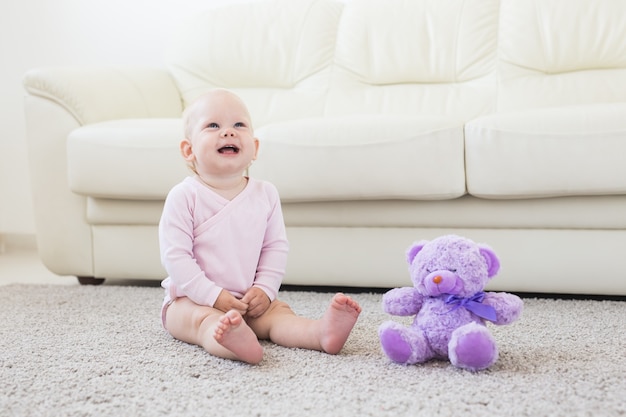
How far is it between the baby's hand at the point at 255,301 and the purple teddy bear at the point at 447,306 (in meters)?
0.28

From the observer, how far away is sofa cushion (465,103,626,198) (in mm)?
1664

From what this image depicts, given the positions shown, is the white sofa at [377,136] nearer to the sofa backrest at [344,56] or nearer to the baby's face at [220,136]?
the sofa backrest at [344,56]

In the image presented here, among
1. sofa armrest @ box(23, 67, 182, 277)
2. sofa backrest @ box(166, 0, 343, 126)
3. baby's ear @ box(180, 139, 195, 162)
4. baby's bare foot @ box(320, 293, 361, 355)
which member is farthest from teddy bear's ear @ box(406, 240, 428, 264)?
sofa backrest @ box(166, 0, 343, 126)

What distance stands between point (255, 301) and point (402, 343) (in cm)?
35

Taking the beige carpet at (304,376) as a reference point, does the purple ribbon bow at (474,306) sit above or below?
above

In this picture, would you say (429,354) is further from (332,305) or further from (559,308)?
(559,308)

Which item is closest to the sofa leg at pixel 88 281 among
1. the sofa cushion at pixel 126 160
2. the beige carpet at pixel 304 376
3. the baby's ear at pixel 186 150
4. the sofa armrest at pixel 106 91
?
the sofa cushion at pixel 126 160

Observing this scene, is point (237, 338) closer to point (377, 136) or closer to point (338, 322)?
point (338, 322)

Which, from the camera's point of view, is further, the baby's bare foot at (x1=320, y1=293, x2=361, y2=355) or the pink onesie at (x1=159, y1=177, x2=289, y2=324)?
the pink onesie at (x1=159, y1=177, x2=289, y2=324)

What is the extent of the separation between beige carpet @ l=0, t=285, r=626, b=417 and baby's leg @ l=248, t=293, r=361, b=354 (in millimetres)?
27

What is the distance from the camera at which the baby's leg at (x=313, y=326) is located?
1.22 m

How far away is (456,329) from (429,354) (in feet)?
0.24

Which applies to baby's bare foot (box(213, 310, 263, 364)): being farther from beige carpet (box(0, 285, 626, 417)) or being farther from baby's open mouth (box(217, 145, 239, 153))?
baby's open mouth (box(217, 145, 239, 153))

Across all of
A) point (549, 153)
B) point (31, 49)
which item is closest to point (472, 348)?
point (549, 153)
